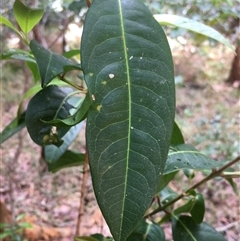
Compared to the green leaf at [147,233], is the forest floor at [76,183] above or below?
below

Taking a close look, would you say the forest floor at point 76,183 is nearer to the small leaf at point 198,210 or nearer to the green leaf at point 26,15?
the small leaf at point 198,210

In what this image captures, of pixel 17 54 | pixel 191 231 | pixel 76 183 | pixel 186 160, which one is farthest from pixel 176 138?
pixel 76 183

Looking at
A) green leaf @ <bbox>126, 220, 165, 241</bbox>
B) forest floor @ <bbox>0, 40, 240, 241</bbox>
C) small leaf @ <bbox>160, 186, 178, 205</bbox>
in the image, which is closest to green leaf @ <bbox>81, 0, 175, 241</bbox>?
green leaf @ <bbox>126, 220, 165, 241</bbox>

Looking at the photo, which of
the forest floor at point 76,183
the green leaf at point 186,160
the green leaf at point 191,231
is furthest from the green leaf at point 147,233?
the forest floor at point 76,183

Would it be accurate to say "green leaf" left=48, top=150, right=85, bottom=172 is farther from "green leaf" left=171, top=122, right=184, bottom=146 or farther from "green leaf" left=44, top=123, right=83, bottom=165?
"green leaf" left=171, top=122, right=184, bottom=146

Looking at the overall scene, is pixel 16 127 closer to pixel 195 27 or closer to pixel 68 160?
pixel 68 160

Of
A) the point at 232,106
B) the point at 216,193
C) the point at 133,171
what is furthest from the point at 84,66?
the point at 232,106
